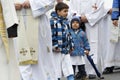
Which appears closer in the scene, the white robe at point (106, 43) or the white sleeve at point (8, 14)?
the white sleeve at point (8, 14)

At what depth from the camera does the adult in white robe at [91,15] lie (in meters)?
9.98

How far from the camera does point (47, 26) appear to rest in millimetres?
7398

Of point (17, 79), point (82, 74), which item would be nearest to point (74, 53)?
point (82, 74)

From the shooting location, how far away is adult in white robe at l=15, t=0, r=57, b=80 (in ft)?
23.6

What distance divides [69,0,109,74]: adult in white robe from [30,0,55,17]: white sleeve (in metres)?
2.79

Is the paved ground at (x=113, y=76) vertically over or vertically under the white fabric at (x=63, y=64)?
under

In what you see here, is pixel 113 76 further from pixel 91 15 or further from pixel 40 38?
pixel 40 38

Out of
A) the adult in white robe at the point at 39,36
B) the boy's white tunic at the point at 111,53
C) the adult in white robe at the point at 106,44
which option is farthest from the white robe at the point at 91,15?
the adult in white robe at the point at 39,36

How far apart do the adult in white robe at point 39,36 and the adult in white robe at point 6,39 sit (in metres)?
1.55

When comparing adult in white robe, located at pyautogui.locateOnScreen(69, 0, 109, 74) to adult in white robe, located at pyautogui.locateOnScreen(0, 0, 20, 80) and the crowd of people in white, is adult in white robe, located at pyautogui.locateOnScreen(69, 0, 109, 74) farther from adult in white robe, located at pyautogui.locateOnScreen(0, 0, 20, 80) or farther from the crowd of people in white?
adult in white robe, located at pyautogui.locateOnScreen(0, 0, 20, 80)

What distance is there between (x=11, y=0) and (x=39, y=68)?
7.32 ft

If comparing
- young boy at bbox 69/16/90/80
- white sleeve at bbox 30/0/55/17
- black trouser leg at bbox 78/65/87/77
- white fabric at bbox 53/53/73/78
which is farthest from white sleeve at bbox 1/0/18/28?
black trouser leg at bbox 78/65/87/77

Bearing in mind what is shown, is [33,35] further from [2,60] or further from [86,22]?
[86,22]

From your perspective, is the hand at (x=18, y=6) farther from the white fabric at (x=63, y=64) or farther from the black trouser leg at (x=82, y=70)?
the black trouser leg at (x=82, y=70)
